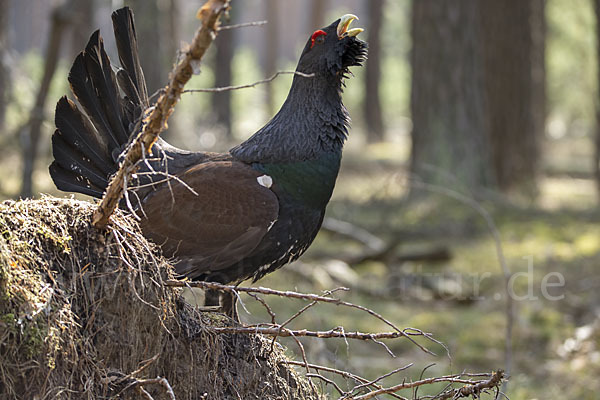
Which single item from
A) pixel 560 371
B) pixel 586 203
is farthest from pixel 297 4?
pixel 560 371

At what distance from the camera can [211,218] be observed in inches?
143

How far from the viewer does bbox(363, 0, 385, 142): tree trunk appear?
24891mm

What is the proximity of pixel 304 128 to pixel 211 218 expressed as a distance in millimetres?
705

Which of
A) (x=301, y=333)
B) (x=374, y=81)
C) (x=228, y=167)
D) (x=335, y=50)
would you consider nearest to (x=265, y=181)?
(x=228, y=167)

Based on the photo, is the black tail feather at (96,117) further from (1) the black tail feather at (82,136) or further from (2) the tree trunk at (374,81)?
(2) the tree trunk at (374,81)

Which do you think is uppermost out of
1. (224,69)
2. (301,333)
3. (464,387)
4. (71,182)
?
(224,69)

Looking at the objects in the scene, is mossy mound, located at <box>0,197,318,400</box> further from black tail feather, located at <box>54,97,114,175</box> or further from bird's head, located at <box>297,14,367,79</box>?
bird's head, located at <box>297,14,367,79</box>

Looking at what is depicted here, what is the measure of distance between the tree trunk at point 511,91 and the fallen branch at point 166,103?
9569 millimetres

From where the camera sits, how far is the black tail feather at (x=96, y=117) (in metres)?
3.70

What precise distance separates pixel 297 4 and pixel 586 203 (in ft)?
172

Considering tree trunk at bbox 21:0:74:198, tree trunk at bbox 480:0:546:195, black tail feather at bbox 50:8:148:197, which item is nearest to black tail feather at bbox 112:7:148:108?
black tail feather at bbox 50:8:148:197

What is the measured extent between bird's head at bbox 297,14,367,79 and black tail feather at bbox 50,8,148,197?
0.97m

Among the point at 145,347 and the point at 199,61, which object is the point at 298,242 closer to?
the point at 145,347

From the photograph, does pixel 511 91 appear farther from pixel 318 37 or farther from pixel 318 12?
pixel 318 12
